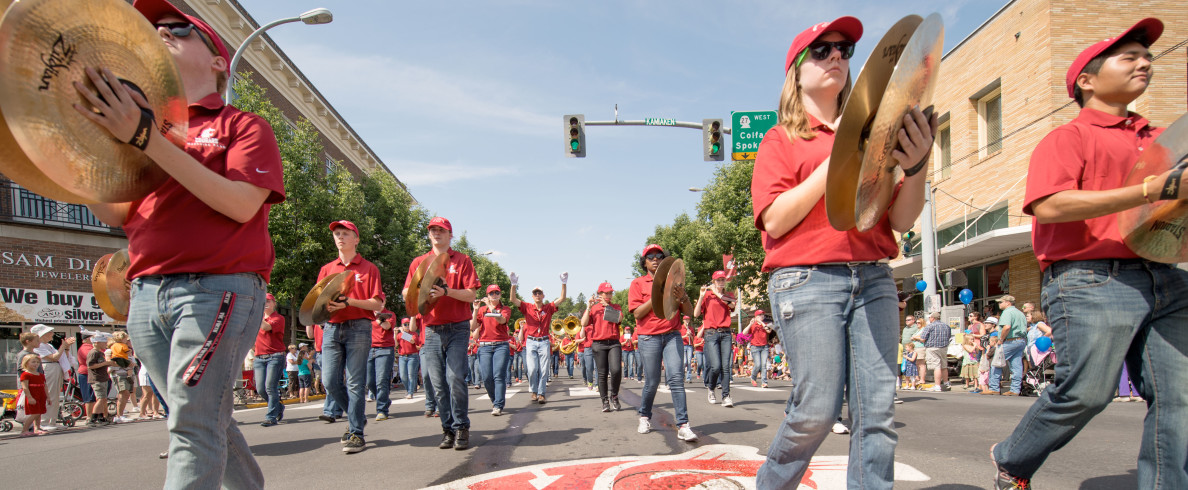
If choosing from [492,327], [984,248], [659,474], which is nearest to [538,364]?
[492,327]

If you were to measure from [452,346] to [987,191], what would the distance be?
64.8ft

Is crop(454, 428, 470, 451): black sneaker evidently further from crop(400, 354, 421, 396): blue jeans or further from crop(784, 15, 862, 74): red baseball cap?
crop(400, 354, 421, 396): blue jeans

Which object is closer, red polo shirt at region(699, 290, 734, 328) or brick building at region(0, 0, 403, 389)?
red polo shirt at region(699, 290, 734, 328)

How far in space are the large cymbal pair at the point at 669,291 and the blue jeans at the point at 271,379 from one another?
5.96 m

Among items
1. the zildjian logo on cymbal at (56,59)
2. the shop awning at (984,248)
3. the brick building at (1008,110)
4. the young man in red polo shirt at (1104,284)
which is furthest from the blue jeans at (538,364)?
the zildjian logo on cymbal at (56,59)

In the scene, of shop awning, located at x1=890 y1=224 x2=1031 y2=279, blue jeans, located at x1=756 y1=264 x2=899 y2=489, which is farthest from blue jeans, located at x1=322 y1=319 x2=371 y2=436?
shop awning, located at x1=890 y1=224 x2=1031 y2=279

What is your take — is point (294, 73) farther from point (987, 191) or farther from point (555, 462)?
point (555, 462)

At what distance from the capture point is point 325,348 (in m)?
6.33

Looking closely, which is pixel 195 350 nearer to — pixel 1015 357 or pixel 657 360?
pixel 657 360

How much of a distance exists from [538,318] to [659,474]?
9.61 metres

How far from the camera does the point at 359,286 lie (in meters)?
6.45

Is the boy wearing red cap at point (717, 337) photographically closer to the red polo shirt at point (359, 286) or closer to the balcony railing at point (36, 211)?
the red polo shirt at point (359, 286)

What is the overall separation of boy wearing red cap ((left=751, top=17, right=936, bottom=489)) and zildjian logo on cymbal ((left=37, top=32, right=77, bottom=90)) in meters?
2.00

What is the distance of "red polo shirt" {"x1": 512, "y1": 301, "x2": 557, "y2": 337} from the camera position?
13.6m
